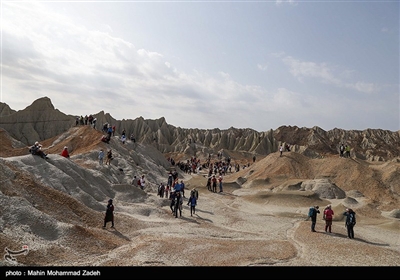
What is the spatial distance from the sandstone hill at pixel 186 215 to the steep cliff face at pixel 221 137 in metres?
25.0

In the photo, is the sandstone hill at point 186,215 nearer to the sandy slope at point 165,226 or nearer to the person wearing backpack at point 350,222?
the sandy slope at point 165,226

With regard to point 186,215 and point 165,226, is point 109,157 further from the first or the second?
point 165,226

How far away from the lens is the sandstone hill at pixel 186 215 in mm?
11281

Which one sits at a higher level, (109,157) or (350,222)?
(109,157)

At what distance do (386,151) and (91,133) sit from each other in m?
104

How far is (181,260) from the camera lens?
427 inches

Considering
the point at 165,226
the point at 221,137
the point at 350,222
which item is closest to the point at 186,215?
the point at 165,226

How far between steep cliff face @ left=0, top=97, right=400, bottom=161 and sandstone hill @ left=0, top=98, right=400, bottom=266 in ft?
82.1

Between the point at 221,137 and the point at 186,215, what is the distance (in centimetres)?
9399

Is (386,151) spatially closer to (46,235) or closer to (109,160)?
(109,160)

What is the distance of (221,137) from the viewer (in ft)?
374

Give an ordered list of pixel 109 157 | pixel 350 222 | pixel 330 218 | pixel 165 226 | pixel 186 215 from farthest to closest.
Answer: pixel 109 157
pixel 186 215
pixel 165 226
pixel 330 218
pixel 350 222

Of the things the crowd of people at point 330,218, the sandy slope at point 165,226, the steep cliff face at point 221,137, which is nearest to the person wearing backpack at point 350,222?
the crowd of people at point 330,218
